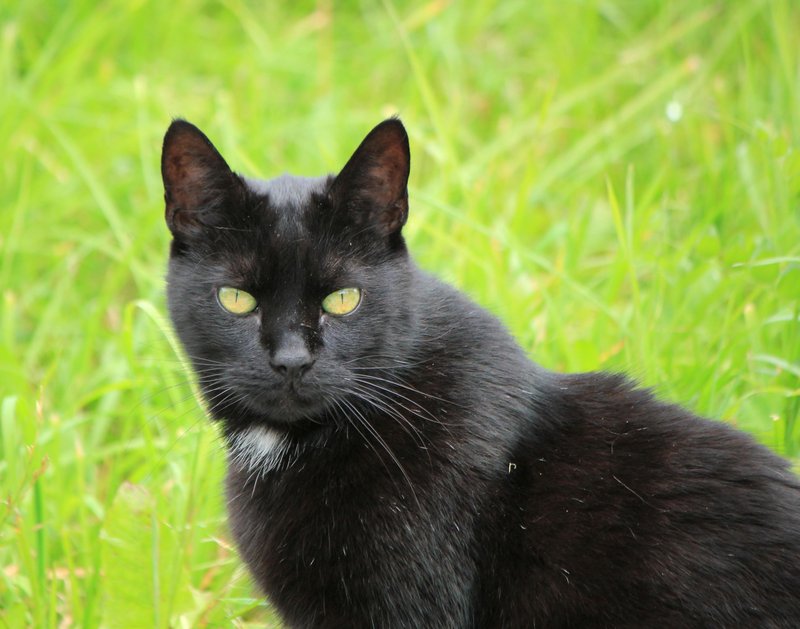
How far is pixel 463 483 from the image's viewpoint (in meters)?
2.10

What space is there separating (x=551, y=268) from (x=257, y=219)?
115cm

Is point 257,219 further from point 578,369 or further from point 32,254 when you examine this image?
point 32,254

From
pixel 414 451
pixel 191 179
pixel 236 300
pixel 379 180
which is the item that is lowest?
pixel 414 451

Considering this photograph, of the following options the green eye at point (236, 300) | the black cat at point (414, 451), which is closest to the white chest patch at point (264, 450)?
the black cat at point (414, 451)

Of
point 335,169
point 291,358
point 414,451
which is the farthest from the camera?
point 335,169

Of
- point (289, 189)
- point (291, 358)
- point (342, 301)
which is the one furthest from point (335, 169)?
point (291, 358)

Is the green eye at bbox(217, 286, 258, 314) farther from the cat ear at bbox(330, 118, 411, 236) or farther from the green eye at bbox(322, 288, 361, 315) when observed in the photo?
the cat ear at bbox(330, 118, 411, 236)

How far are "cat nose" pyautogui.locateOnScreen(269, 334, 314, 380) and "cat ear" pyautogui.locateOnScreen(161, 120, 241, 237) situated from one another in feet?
1.19

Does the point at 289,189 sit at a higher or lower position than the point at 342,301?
higher

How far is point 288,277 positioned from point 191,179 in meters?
0.33

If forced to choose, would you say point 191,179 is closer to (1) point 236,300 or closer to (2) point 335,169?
(1) point 236,300

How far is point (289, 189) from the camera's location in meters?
2.27

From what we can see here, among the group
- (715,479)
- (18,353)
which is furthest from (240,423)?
(18,353)

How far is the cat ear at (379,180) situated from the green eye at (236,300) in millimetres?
290
